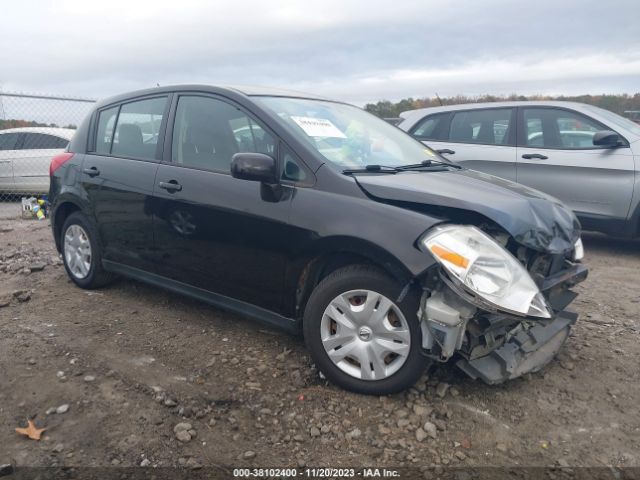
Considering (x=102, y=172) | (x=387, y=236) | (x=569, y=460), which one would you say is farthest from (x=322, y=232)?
(x=102, y=172)

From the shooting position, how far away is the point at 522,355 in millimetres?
2945

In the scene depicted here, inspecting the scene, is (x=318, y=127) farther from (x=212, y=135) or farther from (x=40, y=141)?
(x=40, y=141)

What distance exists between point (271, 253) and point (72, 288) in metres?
2.47

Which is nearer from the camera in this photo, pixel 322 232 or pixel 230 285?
pixel 322 232

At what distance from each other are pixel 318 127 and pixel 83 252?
8.13 ft

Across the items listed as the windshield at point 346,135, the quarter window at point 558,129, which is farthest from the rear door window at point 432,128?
the windshield at point 346,135

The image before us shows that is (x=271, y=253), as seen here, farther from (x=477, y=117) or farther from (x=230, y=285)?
(x=477, y=117)

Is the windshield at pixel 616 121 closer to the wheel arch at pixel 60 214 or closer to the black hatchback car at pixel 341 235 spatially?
the black hatchback car at pixel 341 235

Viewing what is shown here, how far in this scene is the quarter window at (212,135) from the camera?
11.1ft

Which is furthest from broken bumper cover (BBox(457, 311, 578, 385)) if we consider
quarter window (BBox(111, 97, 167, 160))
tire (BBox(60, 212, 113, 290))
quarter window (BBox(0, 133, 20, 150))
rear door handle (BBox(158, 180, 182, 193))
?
quarter window (BBox(0, 133, 20, 150))

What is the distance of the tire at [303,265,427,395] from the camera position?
2.73 m

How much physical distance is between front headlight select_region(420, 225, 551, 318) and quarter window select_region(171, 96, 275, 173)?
121 cm

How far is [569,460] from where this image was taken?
2420mm

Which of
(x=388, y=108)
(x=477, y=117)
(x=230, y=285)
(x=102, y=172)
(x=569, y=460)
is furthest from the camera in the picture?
(x=388, y=108)
